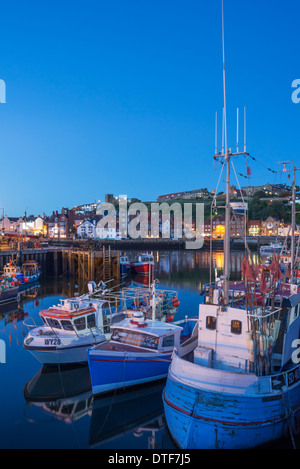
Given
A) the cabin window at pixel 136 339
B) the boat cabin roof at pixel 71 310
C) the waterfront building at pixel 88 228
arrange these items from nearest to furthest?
the cabin window at pixel 136 339, the boat cabin roof at pixel 71 310, the waterfront building at pixel 88 228

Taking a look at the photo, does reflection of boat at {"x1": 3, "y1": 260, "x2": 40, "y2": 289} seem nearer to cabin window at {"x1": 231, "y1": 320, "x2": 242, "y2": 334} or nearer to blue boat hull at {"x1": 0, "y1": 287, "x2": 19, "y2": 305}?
blue boat hull at {"x1": 0, "y1": 287, "x2": 19, "y2": 305}

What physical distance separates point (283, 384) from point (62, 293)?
26001 mm

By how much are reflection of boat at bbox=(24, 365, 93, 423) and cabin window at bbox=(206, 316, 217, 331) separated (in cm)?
519

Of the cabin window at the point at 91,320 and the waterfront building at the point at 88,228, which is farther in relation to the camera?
the waterfront building at the point at 88,228

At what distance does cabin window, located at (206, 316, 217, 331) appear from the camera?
33.9 feet

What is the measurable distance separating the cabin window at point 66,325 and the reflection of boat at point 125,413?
3693 millimetres

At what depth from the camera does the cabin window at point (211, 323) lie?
10.3 m

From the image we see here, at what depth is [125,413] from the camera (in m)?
11.4

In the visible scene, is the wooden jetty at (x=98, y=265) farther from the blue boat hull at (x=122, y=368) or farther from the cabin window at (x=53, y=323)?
the blue boat hull at (x=122, y=368)

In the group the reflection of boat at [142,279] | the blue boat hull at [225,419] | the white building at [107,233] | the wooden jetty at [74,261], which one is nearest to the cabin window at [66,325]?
the blue boat hull at [225,419]

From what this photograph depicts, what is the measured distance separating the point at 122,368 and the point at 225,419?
4581 millimetres
